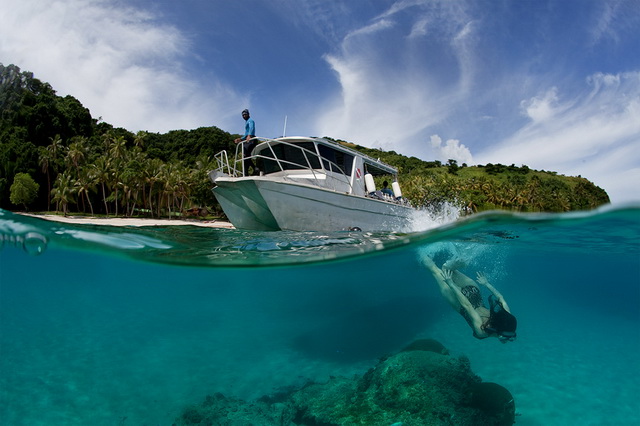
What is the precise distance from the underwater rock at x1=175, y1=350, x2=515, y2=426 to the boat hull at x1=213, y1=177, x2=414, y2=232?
5.03 metres

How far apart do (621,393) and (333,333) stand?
910 cm

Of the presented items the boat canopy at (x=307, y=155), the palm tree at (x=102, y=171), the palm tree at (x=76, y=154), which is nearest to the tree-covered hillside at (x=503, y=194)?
the boat canopy at (x=307, y=155)

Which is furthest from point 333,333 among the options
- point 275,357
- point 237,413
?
point 237,413

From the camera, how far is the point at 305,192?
11.4m

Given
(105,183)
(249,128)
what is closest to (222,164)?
(249,128)

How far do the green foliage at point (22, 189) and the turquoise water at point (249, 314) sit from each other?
2576 cm

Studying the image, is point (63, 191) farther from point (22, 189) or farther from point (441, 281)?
point (441, 281)

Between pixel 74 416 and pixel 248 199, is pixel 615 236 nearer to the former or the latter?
pixel 248 199

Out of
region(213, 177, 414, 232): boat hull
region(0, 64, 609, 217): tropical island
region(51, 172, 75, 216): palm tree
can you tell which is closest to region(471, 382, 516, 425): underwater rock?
region(213, 177, 414, 232): boat hull

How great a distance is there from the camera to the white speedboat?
1134 centimetres

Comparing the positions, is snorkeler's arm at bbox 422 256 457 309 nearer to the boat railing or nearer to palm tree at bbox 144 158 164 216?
the boat railing

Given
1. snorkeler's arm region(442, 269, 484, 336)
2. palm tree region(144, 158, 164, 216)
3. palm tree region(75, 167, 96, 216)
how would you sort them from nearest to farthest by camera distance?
snorkeler's arm region(442, 269, 484, 336) < palm tree region(75, 167, 96, 216) < palm tree region(144, 158, 164, 216)

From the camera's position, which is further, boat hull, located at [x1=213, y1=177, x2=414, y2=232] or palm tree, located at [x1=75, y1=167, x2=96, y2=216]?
palm tree, located at [x1=75, y1=167, x2=96, y2=216]

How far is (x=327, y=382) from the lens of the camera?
854cm
